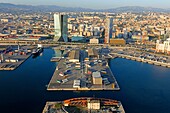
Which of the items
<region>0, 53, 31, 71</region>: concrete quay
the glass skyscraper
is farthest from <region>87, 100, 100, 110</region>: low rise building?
the glass skyscraper

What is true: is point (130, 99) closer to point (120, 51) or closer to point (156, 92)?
point (156, 92)

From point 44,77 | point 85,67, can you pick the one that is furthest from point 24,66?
point 85,67

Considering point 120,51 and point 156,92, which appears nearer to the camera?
point 156,92

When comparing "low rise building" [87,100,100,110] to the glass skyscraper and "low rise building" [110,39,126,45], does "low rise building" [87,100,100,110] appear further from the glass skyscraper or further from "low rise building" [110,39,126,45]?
the glass skyscraper

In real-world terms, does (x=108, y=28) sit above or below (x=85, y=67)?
above

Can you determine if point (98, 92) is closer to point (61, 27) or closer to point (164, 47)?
point (164, 47)

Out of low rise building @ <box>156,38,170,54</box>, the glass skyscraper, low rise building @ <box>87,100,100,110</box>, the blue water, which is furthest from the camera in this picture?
the glass skyscraper

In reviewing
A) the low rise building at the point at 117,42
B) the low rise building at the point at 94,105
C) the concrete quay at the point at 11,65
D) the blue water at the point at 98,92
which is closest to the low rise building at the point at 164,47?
the low rise building at the point at 117,42

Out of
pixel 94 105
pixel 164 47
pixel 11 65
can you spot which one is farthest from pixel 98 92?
pixel 164 47

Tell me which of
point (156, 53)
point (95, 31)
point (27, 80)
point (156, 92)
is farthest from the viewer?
point (95, 31)
